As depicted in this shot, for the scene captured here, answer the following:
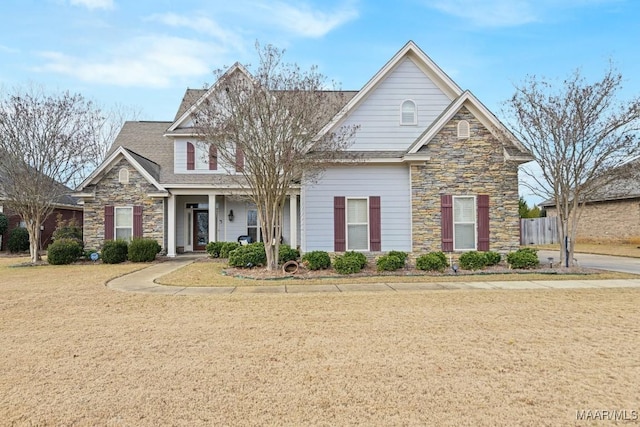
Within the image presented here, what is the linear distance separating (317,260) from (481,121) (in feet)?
23.3

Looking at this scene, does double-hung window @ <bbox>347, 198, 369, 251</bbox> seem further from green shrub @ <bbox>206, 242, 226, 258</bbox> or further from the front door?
the front door

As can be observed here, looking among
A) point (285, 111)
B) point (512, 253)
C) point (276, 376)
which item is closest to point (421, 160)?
point (512, 253)

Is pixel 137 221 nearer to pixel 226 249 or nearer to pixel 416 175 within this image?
pixel 226 249

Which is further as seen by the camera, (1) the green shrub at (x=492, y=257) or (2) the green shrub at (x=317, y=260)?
(1) the green shrub at (x=492, y=257)

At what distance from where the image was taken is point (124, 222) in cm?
1730

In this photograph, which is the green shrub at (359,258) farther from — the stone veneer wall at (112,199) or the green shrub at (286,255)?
the stone veneer wall at (112,199)

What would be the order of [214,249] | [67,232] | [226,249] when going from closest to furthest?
[226,249] < [214,249] < [67,232]

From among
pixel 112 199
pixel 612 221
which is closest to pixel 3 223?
pixel 112 199

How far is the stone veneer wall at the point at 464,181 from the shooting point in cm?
1319

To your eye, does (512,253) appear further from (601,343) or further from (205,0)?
(205,0)

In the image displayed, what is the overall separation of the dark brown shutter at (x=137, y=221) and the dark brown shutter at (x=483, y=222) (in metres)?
13.6

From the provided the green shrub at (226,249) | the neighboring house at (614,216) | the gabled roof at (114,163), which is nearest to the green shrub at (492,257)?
the green shrub at (226,249)

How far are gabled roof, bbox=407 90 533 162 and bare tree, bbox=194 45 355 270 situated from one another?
3.63m

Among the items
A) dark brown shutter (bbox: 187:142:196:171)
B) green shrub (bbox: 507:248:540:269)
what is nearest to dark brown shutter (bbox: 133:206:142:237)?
dark brown shutter (bbox: 187:142:196:171)
